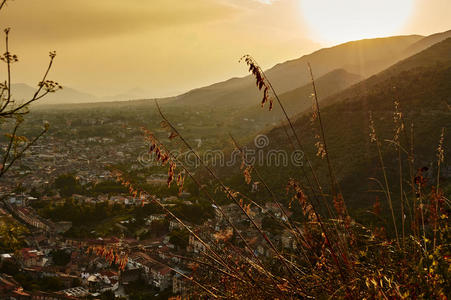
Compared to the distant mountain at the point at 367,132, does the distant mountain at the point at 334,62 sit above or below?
above

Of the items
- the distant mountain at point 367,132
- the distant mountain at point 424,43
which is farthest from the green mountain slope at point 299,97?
the distant mountain at point 424,43

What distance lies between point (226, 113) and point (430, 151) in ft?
340

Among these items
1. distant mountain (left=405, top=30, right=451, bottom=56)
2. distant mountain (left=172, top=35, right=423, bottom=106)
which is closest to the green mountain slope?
distant mountain (left=172, top=35, right=423, bottom=106)

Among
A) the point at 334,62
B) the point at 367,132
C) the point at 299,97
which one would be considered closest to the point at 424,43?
the point at 334,62

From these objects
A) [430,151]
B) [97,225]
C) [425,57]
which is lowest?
[97,225]

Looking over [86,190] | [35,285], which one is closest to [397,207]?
[35,285]

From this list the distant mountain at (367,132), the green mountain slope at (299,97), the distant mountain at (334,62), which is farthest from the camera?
the distant mountain at (334,62)

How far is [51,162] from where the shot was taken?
2677 inches

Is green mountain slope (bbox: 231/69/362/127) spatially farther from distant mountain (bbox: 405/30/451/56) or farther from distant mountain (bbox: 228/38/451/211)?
distant mountain (bbox: 405/30/451/56)

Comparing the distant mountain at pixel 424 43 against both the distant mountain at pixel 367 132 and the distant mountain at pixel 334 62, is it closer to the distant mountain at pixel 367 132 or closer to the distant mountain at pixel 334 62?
the distant mountain at pixel 334 62

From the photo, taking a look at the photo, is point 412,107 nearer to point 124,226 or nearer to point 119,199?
point 124,226

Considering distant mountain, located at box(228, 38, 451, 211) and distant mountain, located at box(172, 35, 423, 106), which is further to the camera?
distant mountain, located at box(172, 35, 423, 106)

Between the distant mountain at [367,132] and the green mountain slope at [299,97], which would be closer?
the distant mountain at [367,132]

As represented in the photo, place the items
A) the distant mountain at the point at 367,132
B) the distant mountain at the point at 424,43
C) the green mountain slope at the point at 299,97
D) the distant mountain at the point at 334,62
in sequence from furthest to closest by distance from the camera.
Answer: the distant mountain at the point at 334,62 < the distant mountain at the point at 424,43 < the green mountain slope at the point at 299,97 < the distant mountain at the point at 367,132
